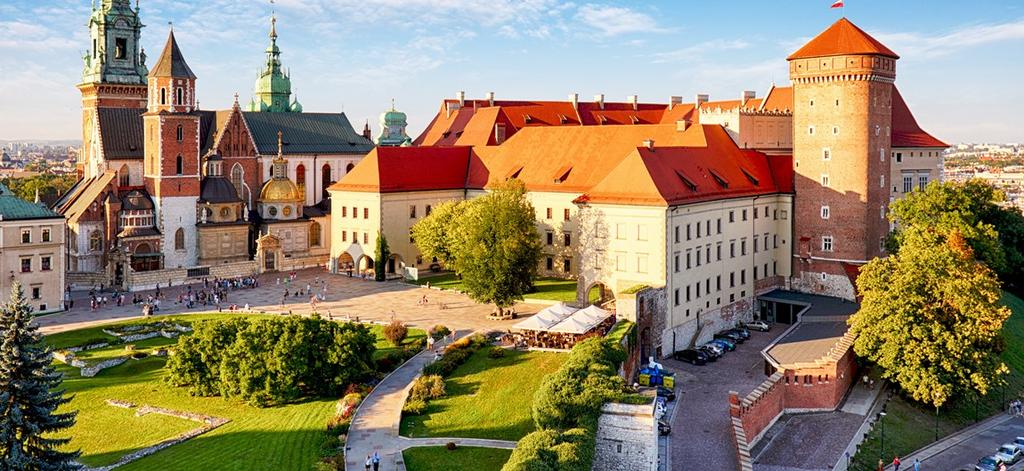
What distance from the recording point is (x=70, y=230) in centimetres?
7688

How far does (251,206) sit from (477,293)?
3973 cm

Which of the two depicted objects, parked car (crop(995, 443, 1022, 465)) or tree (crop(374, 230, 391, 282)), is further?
tree (crop(374, 230, 391, 282))

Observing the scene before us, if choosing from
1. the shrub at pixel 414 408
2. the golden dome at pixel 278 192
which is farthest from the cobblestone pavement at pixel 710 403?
the golden dome at pixel 278 192

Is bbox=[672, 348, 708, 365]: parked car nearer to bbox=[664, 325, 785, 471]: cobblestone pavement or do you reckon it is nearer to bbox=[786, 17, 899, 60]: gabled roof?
bbox=[664, 325, 785, 471]: cobblestone pavement

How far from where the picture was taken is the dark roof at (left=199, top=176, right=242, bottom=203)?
8106cm

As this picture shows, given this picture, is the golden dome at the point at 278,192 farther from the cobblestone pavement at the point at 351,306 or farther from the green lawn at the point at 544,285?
the green lawn at the point at 544,285

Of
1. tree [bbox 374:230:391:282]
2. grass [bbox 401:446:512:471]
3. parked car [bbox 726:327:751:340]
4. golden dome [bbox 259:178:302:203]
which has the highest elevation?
golden dome [bbox 259:178:302:203]

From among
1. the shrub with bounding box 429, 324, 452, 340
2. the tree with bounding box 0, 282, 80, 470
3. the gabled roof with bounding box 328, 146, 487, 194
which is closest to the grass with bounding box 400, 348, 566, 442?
the shrub with bounding box 429, 324, 452, 340

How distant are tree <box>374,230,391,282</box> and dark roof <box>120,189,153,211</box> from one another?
2068cm

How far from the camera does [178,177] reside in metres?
78.9

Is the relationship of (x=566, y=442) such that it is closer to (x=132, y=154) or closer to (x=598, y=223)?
(x=598, y=223)

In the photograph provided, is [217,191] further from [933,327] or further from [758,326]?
[933,327]

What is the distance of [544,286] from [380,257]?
1341 cm

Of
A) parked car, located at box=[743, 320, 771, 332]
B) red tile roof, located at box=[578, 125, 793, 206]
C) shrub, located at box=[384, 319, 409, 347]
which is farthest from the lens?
→ parked car, located at box=[743, 320, 771, 332]
